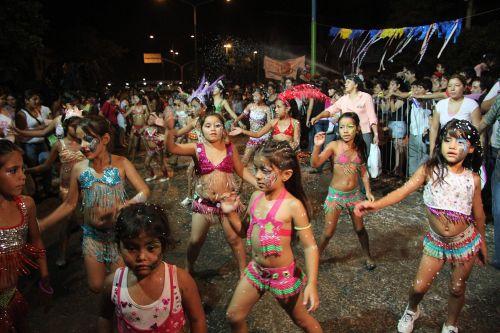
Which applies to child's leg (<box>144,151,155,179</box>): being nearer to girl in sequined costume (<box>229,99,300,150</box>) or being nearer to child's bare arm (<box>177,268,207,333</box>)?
girl in sequined costume (<box>229,99,300,150</box>)

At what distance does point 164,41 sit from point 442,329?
280 feet

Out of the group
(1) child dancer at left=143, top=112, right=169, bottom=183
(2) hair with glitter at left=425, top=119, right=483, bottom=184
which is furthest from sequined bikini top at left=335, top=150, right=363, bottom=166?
(1) child dancer at left=143, top=112, right=169, bottom=183

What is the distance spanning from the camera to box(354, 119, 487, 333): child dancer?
3115 mm

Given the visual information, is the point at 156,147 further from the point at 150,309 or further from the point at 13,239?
the point at 150,309

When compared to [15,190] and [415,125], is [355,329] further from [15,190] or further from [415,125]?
[415,125]

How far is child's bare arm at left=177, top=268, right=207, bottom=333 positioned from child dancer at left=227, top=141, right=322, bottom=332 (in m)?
0.53

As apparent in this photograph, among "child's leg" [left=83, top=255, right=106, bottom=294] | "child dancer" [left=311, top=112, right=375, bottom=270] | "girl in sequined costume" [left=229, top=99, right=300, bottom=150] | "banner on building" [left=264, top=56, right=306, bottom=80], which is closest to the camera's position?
"child's leg" [left=83, top=255, right=106, bottom=294]

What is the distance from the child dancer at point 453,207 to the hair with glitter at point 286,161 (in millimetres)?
576

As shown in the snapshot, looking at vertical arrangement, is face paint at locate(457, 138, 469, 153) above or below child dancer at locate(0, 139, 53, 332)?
above

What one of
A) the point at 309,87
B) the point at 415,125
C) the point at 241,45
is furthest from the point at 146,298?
the point at 241,45

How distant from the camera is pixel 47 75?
65.6 feet

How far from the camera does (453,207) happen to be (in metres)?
3.15

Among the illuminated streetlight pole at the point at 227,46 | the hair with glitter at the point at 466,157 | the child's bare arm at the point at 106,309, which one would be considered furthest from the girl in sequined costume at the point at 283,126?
the illuminated streetlight pole at the point at 227,46

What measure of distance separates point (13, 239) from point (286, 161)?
195 centimetres
